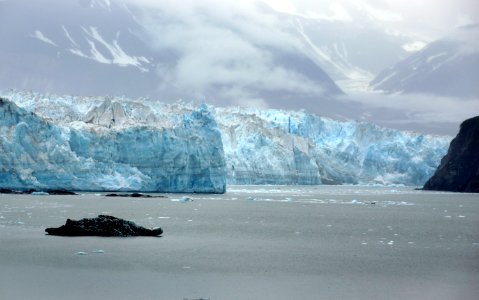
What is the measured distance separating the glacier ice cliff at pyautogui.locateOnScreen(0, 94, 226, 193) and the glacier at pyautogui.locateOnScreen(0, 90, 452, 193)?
0.29ft

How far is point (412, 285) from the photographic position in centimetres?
1583

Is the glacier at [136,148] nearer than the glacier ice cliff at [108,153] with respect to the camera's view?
No

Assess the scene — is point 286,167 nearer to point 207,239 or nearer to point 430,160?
point 430,160

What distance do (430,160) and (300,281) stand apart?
109 metres

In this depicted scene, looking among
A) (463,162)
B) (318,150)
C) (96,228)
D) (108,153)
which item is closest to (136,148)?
(108,153)

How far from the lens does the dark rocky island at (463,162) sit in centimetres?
8662

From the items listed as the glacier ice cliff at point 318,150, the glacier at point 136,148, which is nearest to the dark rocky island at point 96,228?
the glacier at point 136,148

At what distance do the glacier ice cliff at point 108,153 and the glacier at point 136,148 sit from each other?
9 centimetres

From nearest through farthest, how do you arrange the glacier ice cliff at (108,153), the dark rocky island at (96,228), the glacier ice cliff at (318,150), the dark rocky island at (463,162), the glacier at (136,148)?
the dark rocky island at (96,228) < the glacier ice cliff at (108,153) < the glacier at (136,148) < the dark rocky island at (463,162) < the glacier ice cliff at (318,150)

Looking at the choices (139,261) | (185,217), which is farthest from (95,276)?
(185,217)

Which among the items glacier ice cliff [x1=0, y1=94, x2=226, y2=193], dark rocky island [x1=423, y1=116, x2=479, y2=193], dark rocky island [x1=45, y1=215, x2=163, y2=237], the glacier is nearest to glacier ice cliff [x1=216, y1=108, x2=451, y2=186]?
the glacier

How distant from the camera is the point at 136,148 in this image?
65.9 meters

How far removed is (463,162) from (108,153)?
46.8m

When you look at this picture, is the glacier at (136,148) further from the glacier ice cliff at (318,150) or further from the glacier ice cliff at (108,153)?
the glacier ice cliff at (318,150)
